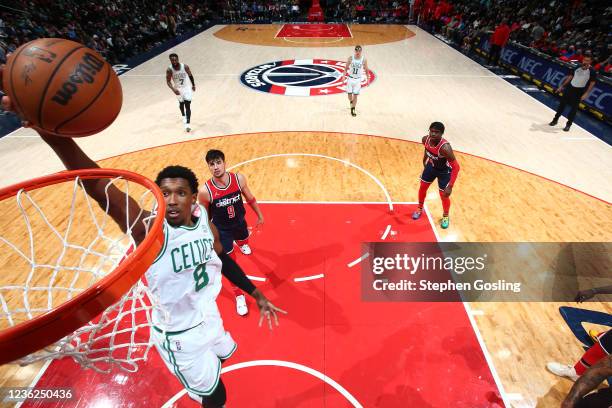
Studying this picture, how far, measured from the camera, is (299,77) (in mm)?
12852

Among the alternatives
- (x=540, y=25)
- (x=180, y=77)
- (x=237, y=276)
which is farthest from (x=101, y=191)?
(x=540, y=25)

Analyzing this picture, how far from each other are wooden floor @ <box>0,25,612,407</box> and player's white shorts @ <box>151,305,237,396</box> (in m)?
2.24

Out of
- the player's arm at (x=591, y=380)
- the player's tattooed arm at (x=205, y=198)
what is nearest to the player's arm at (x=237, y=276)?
the player's tattooed arm at (x=205, y=198)

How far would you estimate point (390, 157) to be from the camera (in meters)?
7.50

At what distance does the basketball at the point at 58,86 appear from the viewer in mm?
1708

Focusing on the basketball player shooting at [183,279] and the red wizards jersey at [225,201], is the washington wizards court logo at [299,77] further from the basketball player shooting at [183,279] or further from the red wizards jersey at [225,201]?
the basketball player shooting at [183,279]

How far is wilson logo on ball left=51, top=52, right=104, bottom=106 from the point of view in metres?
1.79

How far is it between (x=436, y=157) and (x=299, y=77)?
9.20 meters

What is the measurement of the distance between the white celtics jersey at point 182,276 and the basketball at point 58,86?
77cm

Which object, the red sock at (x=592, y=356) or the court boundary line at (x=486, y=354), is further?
the court boundary line at (x=486, y=354)

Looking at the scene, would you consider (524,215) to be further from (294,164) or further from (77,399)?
(77,399)

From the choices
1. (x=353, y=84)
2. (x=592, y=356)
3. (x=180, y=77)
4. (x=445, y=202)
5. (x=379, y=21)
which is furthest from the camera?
(x=379, y=21)

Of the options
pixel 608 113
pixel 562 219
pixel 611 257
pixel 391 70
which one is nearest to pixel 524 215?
pixel 562 219

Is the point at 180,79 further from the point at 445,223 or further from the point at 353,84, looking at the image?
the point at 445,223
